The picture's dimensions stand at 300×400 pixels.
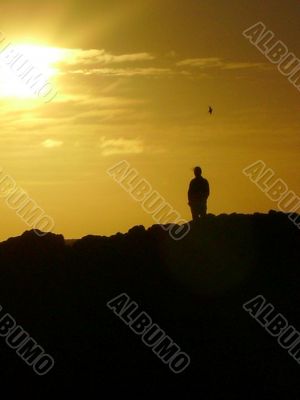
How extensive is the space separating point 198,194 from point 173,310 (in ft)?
12.8

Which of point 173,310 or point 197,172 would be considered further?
point 197,172

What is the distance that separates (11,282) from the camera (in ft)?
127

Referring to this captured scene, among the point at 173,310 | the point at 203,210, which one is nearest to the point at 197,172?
the point at 203,210

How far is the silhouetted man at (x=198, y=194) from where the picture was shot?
3672cm

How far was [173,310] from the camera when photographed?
121 feet

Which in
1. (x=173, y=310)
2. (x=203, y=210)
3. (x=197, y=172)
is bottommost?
(x=173, y=310)

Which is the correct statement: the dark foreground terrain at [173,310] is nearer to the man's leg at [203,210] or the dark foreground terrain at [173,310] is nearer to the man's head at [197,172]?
the man's leg at [203,210]

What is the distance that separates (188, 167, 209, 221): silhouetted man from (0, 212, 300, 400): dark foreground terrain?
0.49m

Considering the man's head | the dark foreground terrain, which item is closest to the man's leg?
the dark foreground terrain

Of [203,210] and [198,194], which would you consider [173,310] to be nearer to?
[203,210]

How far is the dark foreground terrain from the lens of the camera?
36062 millimetres

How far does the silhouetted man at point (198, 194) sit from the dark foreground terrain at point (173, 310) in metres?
0.49

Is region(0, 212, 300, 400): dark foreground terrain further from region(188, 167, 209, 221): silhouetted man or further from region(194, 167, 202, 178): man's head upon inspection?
region(194, 167, 202, 178): man's head

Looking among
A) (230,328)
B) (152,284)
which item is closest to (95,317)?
(152,284)
